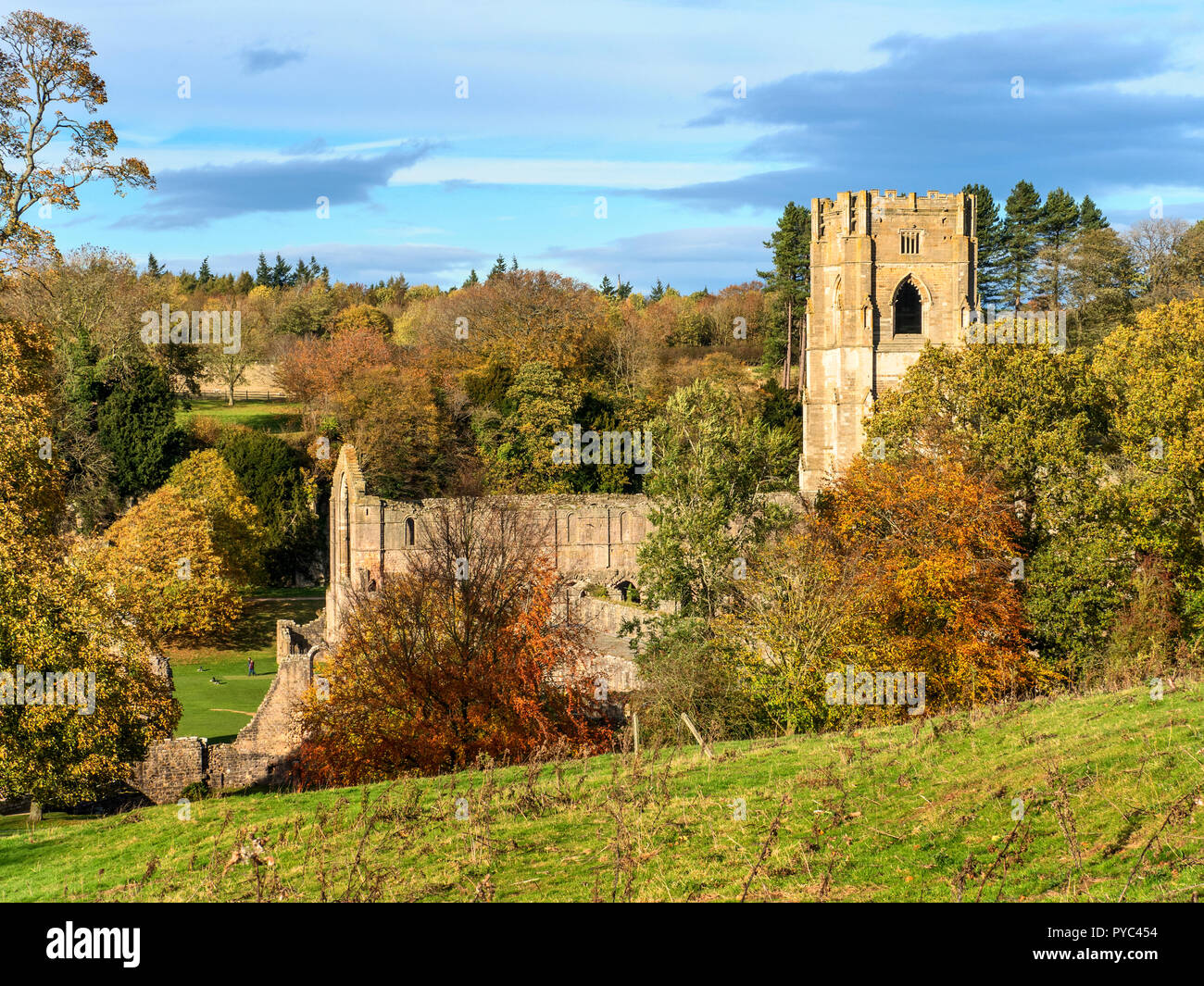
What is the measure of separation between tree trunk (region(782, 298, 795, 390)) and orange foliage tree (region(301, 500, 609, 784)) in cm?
4709

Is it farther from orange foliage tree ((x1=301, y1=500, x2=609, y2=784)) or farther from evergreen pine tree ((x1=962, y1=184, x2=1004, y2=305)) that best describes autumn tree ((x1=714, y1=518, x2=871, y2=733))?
evergreen pine tree ((x1=962, y1=184, x2=1004, y2=305))

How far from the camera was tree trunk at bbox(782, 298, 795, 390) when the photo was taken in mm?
71444

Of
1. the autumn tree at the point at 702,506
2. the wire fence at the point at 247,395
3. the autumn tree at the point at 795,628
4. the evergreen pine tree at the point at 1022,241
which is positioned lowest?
the autumn tree at the point at 795,628

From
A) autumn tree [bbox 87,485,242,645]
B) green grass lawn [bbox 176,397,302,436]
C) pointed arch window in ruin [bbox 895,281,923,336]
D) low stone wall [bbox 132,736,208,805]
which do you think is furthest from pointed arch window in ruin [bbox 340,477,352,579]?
pointed arch window in ruin [bbox 895,281,923,336]

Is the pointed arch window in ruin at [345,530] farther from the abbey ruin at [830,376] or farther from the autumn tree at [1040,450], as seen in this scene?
the autumn tree at [1040,450]

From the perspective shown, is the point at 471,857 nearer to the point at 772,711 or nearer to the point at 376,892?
the point at 376,892

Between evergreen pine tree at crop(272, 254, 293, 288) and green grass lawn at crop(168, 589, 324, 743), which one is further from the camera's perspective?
evergreen pine tree at crop(272, 254, 293, 288)

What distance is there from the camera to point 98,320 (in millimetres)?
59688

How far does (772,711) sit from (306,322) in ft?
227

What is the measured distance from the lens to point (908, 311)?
53.1 m

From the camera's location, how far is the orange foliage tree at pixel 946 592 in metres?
25.8

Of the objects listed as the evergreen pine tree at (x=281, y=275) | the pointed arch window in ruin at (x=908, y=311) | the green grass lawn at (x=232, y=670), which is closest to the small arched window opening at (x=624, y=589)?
the green grass lawn at (x=232, y=670)

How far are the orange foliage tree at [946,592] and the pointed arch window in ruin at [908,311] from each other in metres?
24.5
